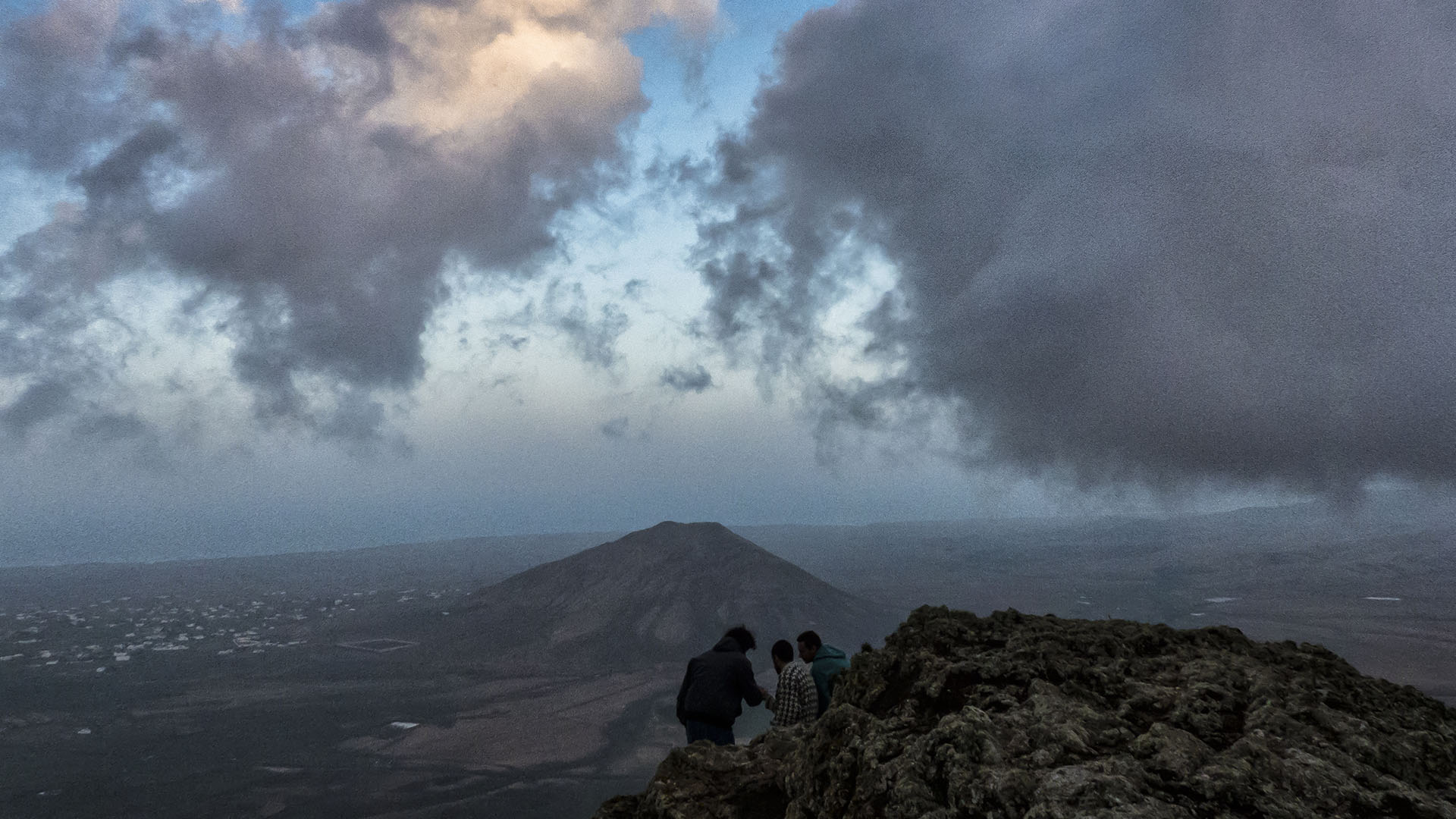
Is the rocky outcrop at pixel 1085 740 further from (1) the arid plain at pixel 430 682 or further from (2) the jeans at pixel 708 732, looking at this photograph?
(1) the arid plain at pixel 430 682

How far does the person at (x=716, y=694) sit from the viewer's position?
26.3 ft

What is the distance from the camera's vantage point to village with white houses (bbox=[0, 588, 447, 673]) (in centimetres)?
12638

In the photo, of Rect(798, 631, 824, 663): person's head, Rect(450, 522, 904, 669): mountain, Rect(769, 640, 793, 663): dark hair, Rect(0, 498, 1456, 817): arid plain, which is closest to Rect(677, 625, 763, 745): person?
Rect(769, 640, 793, 663): dark hair

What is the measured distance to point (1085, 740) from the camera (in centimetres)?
427

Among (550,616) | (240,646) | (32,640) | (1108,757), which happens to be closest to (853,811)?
(1108,757)

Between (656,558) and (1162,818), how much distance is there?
14140cm

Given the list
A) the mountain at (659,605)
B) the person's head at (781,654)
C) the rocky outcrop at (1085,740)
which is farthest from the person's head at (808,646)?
the mountain at (659,605)

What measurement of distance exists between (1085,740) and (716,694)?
457cm

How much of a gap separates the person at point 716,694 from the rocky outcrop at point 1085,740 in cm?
203

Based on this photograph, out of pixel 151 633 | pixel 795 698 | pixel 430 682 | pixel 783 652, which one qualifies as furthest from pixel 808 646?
pixel 151 633

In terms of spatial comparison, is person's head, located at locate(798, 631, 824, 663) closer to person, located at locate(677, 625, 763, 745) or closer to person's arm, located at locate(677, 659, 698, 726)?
person, located at locate(677, 625, 763, 745)

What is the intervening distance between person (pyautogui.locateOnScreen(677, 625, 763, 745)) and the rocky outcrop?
80.0 inches

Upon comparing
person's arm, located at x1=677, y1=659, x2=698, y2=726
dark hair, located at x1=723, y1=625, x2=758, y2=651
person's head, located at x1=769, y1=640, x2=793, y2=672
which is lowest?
person's arm, located at x1=677, y1=659, x2=698, y2=726

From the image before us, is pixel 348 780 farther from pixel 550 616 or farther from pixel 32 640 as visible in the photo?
pixel 32 640
